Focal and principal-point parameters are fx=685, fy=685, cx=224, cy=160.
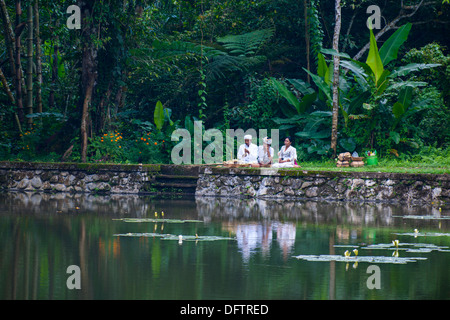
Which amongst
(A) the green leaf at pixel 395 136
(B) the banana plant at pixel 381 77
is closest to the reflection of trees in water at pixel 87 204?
(B) the banana plant at pixel 381 77

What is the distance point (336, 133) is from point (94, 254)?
12033 mm

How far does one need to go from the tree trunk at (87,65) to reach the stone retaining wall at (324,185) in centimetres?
360

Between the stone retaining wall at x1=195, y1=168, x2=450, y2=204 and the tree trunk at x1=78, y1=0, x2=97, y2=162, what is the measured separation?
3602 millimetres

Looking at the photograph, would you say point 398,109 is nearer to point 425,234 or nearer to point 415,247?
point 425,234

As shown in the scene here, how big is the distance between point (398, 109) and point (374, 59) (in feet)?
4.95

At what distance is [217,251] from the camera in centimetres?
857

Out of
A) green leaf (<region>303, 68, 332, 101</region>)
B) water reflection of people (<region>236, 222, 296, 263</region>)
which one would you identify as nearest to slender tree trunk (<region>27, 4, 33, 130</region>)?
green leaf (<region>303, 68, 332, 101</region>)

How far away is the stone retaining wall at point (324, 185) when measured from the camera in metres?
15.7

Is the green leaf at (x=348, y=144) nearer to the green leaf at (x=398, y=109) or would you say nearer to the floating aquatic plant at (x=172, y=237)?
the green leaf at (x=398, y=109)

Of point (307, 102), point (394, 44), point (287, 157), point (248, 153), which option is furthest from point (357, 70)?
point (248, 153)

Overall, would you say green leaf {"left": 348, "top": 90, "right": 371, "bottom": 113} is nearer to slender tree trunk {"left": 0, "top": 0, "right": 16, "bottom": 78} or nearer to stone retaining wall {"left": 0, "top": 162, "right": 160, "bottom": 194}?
A: stone retaining wall {"left": 0, "top": 162, "right": 160, "bottom": 194}

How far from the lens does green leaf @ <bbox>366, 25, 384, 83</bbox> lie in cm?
1841

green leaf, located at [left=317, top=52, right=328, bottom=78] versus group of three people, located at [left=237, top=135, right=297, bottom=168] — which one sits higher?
green leaf, located at [left=317, top=52, right=328, bottom=78]
